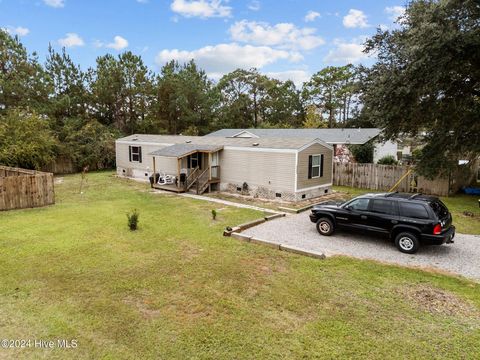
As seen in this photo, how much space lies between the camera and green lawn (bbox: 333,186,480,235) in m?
11.0

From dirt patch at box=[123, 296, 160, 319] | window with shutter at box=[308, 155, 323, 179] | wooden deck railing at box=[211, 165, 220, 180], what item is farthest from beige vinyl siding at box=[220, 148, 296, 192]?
dirt patch at box=[123, 296, 160, 319]

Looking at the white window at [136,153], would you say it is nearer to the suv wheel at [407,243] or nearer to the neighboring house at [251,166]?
the neighboring house at [251,166]

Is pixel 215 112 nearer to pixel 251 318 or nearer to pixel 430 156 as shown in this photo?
pixel 430 156

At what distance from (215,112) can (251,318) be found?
38.6 meters

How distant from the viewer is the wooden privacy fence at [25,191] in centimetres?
1241

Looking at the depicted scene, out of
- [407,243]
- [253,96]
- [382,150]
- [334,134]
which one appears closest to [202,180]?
[407,243]

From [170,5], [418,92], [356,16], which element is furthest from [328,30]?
[170,5]

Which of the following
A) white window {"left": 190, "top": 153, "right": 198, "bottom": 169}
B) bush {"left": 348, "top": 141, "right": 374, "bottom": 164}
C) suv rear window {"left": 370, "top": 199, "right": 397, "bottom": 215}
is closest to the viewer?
suv rear window {"left": 370, "top": 199, "right": 397, "bottom": 215}

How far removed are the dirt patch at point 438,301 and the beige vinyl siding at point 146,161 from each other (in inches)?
626

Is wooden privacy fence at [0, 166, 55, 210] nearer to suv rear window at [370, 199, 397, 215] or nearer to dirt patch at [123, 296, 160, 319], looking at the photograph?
dirt patch at [123, 296, 160, 319]

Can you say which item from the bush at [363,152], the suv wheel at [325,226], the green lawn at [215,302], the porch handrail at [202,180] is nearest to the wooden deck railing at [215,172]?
the porch handrail at [202,180]

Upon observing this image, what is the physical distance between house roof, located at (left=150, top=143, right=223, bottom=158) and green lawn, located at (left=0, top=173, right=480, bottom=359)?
873cm

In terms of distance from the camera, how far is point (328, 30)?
1838 cm

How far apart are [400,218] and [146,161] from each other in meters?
17.9
